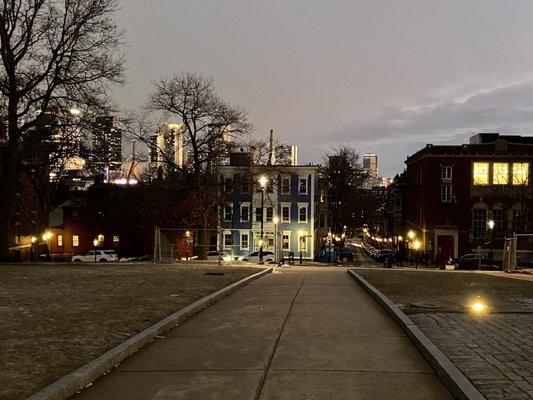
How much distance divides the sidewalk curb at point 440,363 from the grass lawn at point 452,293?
1736 mm

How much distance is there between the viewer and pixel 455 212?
61625 millimetres

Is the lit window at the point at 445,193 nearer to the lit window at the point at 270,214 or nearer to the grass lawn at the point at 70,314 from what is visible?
the lit window at the point at 270,214

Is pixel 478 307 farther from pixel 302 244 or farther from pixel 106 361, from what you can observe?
pixel 302 244

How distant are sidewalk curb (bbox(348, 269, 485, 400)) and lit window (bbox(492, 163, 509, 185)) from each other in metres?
53.9

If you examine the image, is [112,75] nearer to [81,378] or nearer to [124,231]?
[81,378]

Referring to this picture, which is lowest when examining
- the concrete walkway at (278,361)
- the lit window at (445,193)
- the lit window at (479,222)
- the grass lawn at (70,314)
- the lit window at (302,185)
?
the concrete walkway at (278,361)

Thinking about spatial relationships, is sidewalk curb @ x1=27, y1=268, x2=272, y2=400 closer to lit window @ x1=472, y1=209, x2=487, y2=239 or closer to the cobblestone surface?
the cobblestone surface

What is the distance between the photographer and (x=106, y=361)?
7.41 meters

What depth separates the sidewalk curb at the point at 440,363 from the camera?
6.11 m

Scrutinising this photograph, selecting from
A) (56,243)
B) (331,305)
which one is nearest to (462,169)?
(56,243)

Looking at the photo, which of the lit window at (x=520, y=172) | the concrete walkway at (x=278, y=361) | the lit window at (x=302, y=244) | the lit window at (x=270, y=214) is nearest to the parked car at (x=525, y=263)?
the lit window at (x=520, y=172)

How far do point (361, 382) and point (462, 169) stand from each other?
58316 millimetres

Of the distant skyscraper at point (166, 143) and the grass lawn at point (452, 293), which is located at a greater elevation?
the distant skyscraper at point (166, 143)

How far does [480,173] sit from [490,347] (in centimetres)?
5663
